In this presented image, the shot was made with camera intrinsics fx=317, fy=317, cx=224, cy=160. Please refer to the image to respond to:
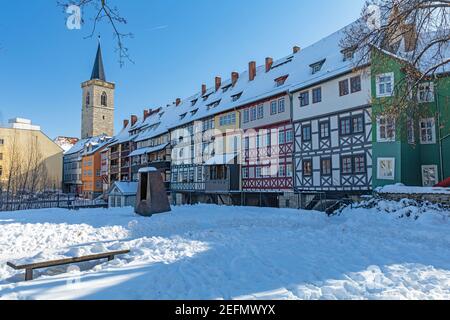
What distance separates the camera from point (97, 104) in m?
75.0

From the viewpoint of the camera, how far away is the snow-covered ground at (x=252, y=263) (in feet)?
14.6

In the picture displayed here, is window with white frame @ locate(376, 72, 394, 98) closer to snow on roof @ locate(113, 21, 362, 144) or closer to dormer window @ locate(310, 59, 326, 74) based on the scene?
snow on roof @ locate(113, 21, 362, 144)

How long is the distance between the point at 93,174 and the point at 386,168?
162 ft

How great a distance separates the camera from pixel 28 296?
4.24 metres

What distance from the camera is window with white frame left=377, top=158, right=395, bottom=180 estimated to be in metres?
16.5

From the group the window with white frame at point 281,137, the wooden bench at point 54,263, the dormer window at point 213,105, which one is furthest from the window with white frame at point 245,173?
the wooden bench at point 54,263

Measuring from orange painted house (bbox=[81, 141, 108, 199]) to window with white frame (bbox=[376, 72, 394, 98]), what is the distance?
47.5 metres

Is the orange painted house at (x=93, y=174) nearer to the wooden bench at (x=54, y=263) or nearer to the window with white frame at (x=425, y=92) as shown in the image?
the window with white frame at (x=425, y=92)

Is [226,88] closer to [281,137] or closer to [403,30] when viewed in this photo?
[281,137]

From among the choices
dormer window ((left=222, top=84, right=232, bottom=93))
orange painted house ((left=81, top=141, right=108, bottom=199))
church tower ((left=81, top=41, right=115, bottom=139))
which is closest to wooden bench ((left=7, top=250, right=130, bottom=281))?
dormer window ((left=222, top=84, right=232, bottom=93))

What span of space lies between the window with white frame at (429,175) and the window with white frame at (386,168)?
2212 mm

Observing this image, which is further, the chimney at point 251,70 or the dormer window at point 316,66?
the chimney at point 251,70
